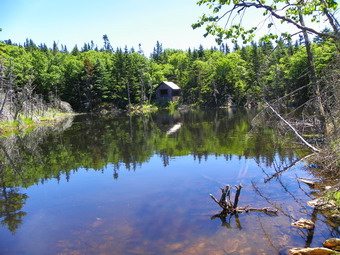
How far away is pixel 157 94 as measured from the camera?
76438 mm

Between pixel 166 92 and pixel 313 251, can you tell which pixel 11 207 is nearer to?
pixel 313 251

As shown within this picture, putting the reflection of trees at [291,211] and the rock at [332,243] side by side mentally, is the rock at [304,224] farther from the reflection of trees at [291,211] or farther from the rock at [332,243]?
the rock at [332,243]

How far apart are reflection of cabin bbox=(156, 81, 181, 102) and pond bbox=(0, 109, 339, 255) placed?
52.3m

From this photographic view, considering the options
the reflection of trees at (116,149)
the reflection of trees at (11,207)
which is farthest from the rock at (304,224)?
the reflection of trees at (11,207)

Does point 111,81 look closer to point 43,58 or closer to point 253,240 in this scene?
point 43,58

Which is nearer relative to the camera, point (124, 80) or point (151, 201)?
point (151, 201)

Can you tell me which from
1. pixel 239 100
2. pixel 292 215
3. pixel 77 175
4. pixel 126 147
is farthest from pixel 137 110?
pixel 292 215

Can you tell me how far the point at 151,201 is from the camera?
12.1 meters

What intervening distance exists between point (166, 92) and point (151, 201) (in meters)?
64.6

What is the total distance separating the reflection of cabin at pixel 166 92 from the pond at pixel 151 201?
52305 mm

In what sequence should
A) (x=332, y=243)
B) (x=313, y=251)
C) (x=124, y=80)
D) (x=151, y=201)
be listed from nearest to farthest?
(x=313, y=251) → (x=332, y=243) → (x=151, y=201) → (x=124, y=80)

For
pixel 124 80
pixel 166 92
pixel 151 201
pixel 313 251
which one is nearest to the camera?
pixel 313 251

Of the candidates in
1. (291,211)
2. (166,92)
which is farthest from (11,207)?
(166,92)

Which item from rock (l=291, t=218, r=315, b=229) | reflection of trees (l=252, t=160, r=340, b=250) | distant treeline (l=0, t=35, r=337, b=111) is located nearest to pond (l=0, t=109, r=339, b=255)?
reflection of trees (l=252, t=160, r=340, b=250)
